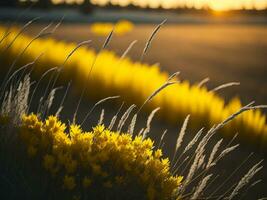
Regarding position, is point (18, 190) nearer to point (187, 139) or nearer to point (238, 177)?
point (238, 177)

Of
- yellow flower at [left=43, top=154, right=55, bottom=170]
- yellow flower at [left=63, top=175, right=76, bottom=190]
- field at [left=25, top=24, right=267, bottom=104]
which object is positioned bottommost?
field at [left=25, top=24, right=267, bottom=104]

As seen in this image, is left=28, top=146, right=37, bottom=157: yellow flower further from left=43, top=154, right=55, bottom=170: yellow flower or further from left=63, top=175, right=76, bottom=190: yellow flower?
left=63, top=175, right=76, bottom=190: yellow flower

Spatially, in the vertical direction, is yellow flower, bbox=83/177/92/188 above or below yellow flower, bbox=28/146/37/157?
below

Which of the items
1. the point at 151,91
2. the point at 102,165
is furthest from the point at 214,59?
the point at 102,165

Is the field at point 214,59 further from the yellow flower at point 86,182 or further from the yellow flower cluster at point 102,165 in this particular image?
the yellow flower at point 86,182

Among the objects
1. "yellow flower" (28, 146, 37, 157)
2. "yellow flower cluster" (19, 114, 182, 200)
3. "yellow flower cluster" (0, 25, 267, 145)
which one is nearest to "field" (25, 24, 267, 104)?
"yellow flower cluster" (0, 25, 267, 145)

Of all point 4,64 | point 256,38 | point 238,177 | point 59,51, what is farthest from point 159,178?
point 256,38

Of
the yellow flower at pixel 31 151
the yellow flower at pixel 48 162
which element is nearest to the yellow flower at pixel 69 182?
the yellow flower at pixel 48 162
